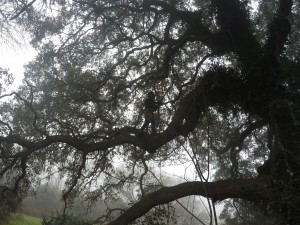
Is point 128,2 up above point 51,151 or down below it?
above

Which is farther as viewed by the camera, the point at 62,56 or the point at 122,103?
the point at 122,103

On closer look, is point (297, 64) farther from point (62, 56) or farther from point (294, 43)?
point (62, 56)

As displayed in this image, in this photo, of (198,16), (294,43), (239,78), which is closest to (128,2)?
(198,16)

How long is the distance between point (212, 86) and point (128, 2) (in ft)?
12.6

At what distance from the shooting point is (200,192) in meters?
5.60

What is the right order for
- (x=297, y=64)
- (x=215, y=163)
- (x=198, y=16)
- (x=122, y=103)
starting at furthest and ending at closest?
1. (x=215, y=163)
2. (x=122, y=103)
3. (x=198, y=16)
4. (x=297, y=64)

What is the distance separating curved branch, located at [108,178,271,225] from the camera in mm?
5551

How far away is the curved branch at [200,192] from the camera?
555 cm

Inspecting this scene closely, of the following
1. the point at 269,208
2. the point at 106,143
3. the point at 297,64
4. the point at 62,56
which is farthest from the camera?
the point at 62,56

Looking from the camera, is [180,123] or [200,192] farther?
[180,123]

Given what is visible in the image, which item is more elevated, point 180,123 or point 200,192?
point 180,123

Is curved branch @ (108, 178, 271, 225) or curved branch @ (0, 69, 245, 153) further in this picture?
curved branch @ (0, 69, 245, 153)

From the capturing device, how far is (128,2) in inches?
368

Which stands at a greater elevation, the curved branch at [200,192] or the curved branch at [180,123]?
the curved branch at [180,123]
